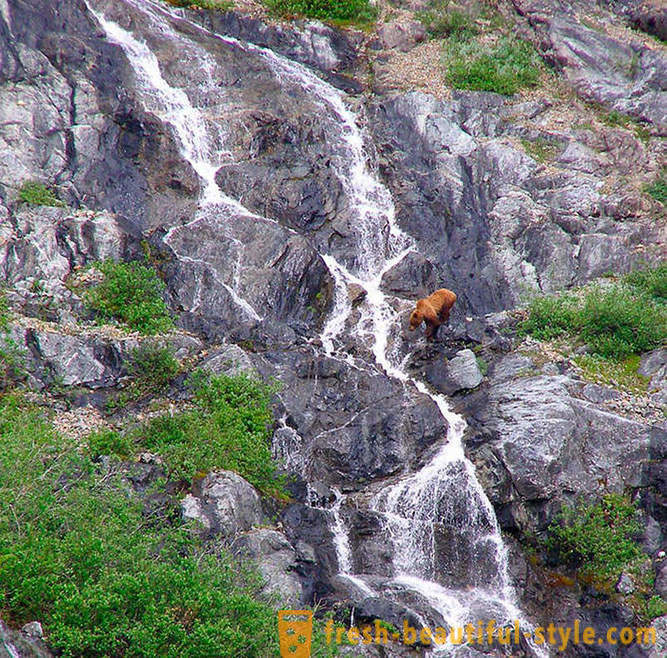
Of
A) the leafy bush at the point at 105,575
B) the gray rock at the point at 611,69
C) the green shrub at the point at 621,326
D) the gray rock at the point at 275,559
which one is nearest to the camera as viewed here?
the leafy bush at the point at 105,575

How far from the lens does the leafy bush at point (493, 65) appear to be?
24.7 meters

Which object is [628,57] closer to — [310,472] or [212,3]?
[212,3]

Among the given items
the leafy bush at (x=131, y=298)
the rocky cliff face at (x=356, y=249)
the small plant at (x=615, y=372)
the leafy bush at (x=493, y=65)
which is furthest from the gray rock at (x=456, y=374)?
the leafy bush at (x=493, y=65)

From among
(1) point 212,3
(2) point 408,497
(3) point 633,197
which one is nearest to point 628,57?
(3) point 633,197

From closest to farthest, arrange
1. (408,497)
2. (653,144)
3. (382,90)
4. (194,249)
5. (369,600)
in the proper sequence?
(369,600), (408,497), (194,249), (653,144), (382,90)

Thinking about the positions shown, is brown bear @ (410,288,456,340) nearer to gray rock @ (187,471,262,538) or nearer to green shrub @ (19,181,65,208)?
gray rock @ (187,471,262,538)

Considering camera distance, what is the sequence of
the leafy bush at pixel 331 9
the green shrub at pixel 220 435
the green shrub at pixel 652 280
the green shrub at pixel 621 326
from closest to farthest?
the green shrub at pixel 220 435 < the green shrub at pixel 621 326 < the green shrub at pixel 652 280 < the leafy bush at pixel 331 9

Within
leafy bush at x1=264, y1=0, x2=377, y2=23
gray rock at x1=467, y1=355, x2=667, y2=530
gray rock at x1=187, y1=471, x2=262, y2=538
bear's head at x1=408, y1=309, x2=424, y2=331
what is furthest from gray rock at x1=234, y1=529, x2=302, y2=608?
leafy bush at x1=264, y1=0, x2=377, y2=23

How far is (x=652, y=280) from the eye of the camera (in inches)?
709

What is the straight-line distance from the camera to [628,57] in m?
25.3

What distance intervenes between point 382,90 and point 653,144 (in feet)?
30.4

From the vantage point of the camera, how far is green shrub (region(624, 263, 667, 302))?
1784cm

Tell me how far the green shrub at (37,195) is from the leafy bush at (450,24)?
55.8 feet

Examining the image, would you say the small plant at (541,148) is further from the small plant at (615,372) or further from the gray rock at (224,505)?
the gray rock at (224,505)
